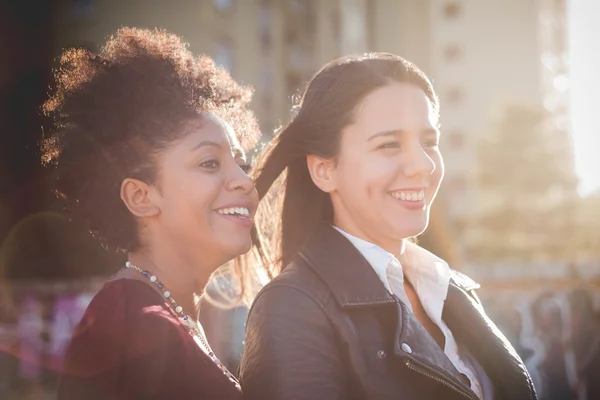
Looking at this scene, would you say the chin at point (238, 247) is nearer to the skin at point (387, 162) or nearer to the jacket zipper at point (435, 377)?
the skin at point (387, 162)

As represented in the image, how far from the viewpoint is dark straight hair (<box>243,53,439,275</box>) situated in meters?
2.47

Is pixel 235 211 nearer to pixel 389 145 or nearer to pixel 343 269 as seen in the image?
pixel 343 269

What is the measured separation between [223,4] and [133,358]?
20.8 meters

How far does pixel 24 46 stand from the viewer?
55.5 feet

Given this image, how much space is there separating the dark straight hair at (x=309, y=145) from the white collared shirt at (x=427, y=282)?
0.73 feet

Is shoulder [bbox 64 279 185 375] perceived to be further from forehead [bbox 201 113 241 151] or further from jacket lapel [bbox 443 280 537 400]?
jacket lapel [bbox 443 280 537 400]

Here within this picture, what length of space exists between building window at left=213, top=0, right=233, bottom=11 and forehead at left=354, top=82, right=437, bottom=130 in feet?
63.8

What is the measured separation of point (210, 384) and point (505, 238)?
30169 millimetres

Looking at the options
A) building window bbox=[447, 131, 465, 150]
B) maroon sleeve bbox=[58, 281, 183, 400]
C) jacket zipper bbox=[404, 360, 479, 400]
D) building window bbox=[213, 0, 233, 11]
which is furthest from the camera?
building window bbox=[447, 131, 465, 150]

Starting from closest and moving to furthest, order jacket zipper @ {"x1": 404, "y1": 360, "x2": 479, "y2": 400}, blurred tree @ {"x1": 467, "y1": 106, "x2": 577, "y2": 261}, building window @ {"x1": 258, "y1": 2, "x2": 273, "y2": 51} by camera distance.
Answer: jacket zipper @ {"x1": 404, "y1": 360, "x2": 479, "y2": 400}
building window @ {"x1": 258, "y1": 2, "x2": 273, "y2": 51}
blurred tree @ {"x1": 467, "y1": 106, "x2": 577, "y2": 261}

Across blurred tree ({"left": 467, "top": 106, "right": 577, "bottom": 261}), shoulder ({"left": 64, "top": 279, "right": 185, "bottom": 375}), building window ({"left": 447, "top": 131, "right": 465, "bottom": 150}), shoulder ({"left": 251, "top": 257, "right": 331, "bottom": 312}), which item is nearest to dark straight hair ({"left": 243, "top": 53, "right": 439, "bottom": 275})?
shoulder ({"left": 251, "top": 257, "right": 331, "bottom": 312})

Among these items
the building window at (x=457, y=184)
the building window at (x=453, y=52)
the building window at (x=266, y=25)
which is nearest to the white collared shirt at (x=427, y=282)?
the building window at (x=266, y=25)

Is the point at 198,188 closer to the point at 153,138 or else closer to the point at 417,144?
the point at 153,138

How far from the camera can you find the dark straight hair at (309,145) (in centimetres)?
247
